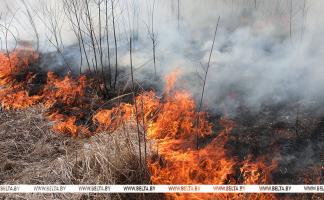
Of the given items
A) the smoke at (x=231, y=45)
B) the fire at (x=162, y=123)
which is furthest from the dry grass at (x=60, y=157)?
the smoke at (x=231, y=45)

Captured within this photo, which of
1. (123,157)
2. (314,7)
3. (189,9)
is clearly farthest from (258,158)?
(189,9)

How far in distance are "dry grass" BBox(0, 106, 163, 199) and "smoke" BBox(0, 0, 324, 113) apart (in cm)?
213

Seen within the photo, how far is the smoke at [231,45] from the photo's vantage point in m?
6.56

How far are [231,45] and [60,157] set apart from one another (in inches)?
184

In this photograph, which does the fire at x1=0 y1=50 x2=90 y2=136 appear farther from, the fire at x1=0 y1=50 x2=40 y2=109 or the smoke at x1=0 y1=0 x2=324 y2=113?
the smoke at x1=0 y1=0 x2=324 y2=113

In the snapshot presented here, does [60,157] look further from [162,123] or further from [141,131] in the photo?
[162,123]

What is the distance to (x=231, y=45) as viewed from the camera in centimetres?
841

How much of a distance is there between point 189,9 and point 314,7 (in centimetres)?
326

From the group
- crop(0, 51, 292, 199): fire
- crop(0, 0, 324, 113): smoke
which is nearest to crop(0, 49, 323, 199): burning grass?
crop(0, 51, 292, 199): fire

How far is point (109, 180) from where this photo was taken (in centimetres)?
460

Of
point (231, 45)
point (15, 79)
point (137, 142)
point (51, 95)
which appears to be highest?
point (231, 45)

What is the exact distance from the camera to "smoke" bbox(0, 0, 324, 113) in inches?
258

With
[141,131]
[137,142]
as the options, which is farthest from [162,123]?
[137,142]

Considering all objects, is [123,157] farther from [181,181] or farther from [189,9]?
[189,9]
